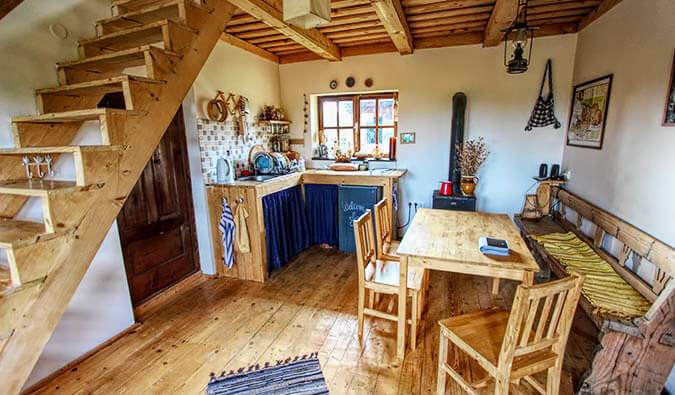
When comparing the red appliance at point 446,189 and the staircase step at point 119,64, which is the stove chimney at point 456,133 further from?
the staircase step at point 119,64

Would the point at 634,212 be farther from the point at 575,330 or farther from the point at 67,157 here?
the point at 67,157

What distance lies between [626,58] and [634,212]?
1.19 meters

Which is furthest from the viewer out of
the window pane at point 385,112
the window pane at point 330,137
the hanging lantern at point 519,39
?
the window pane at point 330,137

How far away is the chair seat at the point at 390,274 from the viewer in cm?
208

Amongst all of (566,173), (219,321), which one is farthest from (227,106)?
(566,173)

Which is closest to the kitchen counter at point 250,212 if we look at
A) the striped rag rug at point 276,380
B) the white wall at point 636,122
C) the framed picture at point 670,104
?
the striped rag rug at point 276,380

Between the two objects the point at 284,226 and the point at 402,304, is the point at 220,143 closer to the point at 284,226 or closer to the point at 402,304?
Result: the point at 284,226

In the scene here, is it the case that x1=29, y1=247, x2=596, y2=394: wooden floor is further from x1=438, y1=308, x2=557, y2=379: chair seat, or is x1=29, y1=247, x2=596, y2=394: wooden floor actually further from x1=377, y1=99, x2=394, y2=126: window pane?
x1=377, y1=99, x2=394, y2=126: window pane

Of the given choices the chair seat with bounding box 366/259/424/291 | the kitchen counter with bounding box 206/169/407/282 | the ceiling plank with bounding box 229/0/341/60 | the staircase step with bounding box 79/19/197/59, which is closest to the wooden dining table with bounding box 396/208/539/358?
the chair seat with bounding box 366/259/424/291

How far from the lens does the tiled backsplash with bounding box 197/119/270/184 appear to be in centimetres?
311

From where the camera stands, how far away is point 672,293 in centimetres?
146

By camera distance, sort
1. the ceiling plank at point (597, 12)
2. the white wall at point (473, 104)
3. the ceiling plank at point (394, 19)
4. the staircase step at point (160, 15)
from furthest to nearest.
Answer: the white wall at point (473, 104) < the ceiling plank at point (597, 12) < the ceiling plank at point (394, 19) < the staircase step at point (160, 15)

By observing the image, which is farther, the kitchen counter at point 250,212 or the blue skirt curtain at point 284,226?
the blue skirt curtain at point 284,226

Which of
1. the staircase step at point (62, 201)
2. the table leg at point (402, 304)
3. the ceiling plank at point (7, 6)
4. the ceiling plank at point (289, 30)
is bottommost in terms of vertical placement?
the table leg at point (402, 304)
